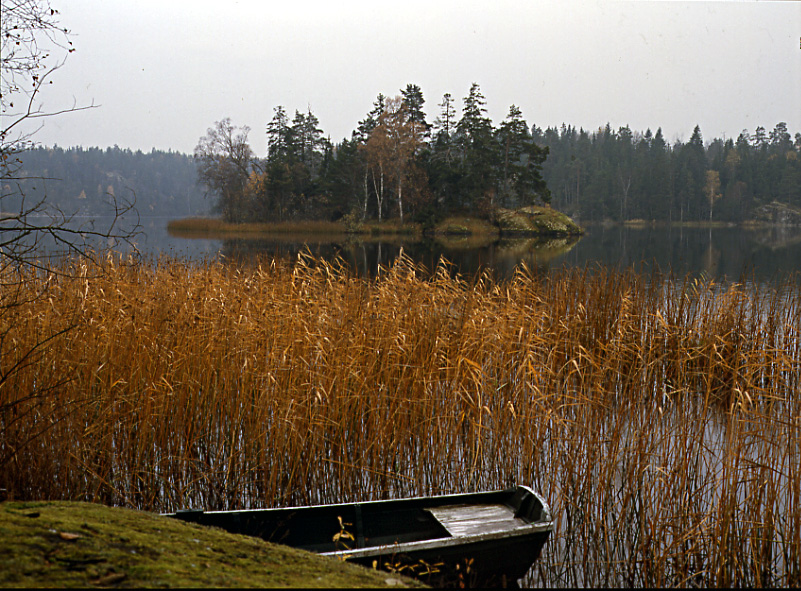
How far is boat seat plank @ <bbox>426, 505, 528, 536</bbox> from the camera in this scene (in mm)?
3096

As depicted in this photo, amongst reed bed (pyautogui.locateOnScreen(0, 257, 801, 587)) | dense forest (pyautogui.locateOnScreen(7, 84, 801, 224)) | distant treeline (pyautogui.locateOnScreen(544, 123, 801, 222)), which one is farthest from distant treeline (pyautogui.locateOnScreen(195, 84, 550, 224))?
reed bed (pyautogui.locateOnScreen(0, 257, 801, 587))

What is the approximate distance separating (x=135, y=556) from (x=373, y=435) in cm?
256

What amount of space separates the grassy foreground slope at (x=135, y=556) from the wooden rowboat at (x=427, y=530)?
1071 millimetres

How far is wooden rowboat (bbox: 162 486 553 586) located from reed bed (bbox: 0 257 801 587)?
48 centimetres

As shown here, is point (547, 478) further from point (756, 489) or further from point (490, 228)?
point (490, 228)

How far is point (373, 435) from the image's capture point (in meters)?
4.02

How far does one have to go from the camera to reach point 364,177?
36812 mm

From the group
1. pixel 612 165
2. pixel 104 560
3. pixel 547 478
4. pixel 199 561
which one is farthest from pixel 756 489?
pixel 612 165

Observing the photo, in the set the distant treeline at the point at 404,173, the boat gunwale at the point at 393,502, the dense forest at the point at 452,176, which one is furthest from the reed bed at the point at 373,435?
the distant treeline at the point at 404,173

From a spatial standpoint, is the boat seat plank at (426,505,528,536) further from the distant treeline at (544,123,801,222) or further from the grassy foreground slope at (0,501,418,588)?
the distant treeline at (544,123,801,222)

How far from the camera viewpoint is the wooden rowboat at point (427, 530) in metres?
2.90

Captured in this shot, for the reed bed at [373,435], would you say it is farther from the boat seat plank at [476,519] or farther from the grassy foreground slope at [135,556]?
the grassy foreground slope at [135,556]

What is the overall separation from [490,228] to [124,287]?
3224cm

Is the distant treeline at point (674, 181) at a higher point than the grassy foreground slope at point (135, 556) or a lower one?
higher
